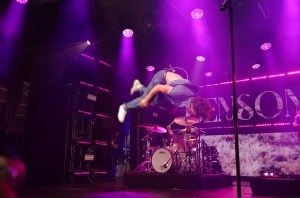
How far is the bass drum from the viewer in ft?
20.4

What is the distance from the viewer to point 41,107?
7.04m

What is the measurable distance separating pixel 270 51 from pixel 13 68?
7.10 metres

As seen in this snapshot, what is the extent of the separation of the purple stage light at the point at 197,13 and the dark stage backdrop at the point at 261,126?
394 cm

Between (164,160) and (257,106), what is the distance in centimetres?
460

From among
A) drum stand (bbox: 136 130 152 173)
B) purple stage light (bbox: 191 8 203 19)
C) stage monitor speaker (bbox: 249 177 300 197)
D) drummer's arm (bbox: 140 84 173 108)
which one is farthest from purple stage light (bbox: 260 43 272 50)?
stage monitor speaker (bbox: 249 177 300 197)

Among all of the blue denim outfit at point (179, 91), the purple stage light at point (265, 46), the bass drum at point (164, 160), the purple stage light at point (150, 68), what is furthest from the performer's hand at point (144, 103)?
the purple stage light at point (265, 46)

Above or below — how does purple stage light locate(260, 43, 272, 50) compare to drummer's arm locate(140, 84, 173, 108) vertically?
above

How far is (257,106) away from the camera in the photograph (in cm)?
944

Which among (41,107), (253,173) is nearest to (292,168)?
(253,173)

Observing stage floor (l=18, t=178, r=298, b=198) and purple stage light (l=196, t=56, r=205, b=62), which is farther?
purple stage light (l=196, t=56, r=205, b=62)

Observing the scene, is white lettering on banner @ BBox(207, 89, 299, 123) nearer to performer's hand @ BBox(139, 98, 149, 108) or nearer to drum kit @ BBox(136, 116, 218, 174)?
performer's hand @ BBox(139, 98, 149, 108)

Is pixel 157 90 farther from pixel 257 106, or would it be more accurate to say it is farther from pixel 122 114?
pixel 257 106

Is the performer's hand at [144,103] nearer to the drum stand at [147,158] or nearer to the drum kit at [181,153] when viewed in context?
the drum stand at [147,158]

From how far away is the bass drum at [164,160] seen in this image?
6.23 m
